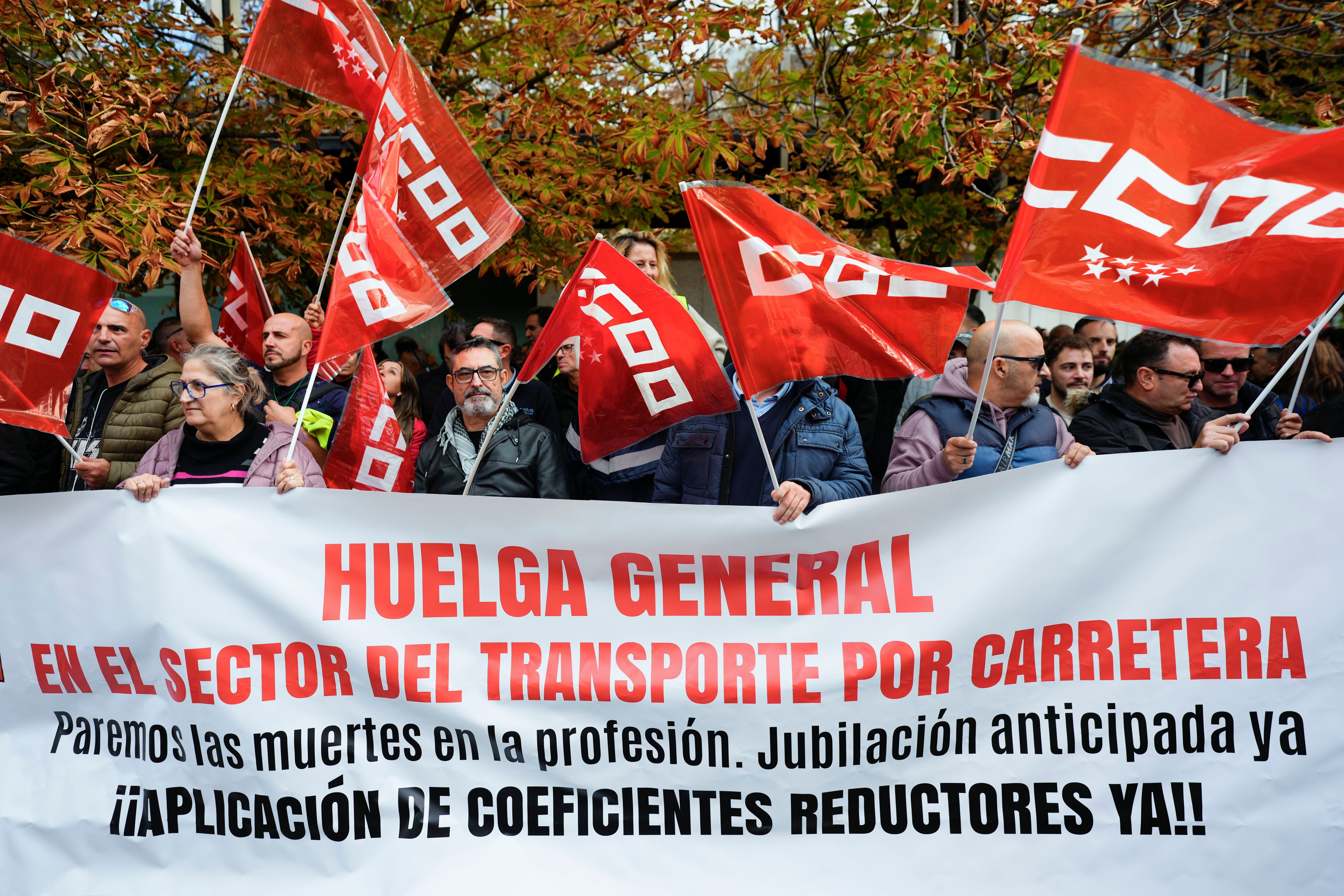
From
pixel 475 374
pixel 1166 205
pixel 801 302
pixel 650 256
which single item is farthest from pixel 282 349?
pixel 1166 205

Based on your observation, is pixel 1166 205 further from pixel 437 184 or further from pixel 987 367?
pixel 437 184

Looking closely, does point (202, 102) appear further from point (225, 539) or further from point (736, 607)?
point (736, 607)

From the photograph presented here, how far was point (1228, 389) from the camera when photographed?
16.4ft

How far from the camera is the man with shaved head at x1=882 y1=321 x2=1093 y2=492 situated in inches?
157

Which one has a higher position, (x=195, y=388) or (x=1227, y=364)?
(x=195, y=388)

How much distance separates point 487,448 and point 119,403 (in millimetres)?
1742

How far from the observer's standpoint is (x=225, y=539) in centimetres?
358

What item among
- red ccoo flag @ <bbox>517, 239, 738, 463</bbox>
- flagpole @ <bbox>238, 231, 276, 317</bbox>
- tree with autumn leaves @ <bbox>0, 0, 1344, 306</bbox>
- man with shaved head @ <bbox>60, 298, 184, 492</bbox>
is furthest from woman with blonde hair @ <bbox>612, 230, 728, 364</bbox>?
man with shaved head @ <bbox>60, 298, 184, 492</bbox>

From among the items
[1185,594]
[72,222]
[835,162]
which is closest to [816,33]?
[835,162]

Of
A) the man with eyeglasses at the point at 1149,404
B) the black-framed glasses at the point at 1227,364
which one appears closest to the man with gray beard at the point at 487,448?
the man with eyeglasses at the point at 1149,404

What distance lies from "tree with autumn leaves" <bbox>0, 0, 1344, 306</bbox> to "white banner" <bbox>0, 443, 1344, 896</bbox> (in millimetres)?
2319

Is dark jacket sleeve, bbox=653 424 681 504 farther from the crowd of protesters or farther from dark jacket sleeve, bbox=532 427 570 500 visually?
dark jacket sleeve, bbox=532 427 570 500

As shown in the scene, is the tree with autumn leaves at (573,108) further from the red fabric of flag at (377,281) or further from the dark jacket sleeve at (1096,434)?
the dark jacket sleeve at (1096,434)

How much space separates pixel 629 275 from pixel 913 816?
A: 1934 mm
